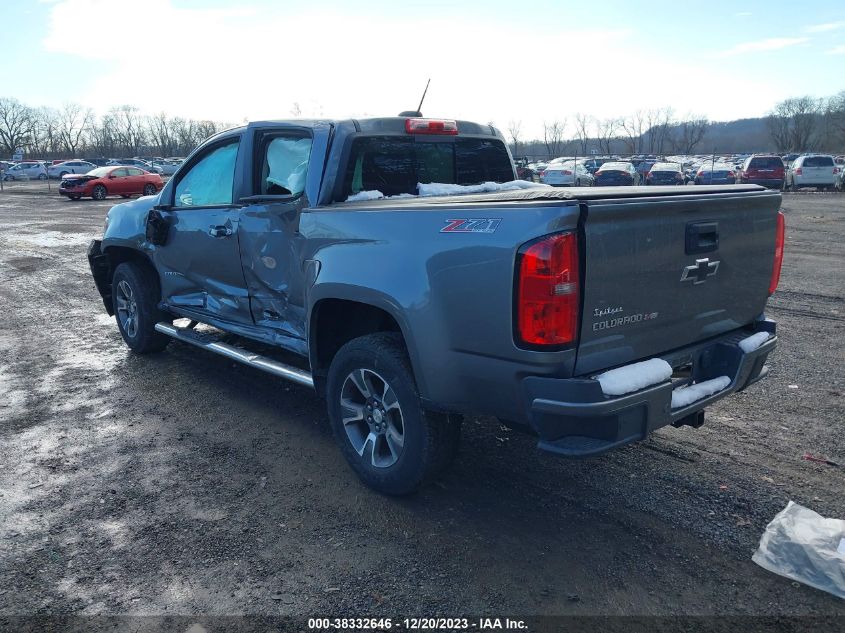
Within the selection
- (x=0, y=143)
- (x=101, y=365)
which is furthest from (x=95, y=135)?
(x=101, y=365)

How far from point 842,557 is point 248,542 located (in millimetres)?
2715

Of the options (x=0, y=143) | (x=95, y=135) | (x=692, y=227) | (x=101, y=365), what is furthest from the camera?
(x=95, y=135)

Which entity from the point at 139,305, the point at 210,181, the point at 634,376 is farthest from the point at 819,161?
the point at 634,376

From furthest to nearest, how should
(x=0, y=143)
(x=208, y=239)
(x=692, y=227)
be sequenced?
(x=0, y=143) < (x=208, y=239) < (x=692, y=227)

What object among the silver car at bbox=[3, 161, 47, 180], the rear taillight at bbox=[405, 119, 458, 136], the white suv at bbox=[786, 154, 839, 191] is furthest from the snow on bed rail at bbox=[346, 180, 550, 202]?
the silver car at bbox=[3, 161, 47, 180]

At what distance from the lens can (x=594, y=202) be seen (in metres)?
2.76

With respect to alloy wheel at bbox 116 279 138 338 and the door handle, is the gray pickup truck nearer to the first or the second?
the door handle

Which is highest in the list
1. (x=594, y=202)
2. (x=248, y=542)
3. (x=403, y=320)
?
(x=594, y=202)

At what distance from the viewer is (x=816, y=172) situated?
1166 inches

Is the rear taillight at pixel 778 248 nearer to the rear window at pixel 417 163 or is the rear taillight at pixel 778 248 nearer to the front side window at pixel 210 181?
the rear window at pixel 417 163

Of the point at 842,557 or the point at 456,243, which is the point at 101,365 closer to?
the point at 456,243

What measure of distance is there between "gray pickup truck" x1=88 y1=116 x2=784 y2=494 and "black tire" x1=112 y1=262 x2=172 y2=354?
1233 mm

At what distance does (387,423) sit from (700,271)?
1772mm

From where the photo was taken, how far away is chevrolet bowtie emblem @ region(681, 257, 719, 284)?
3178mm
